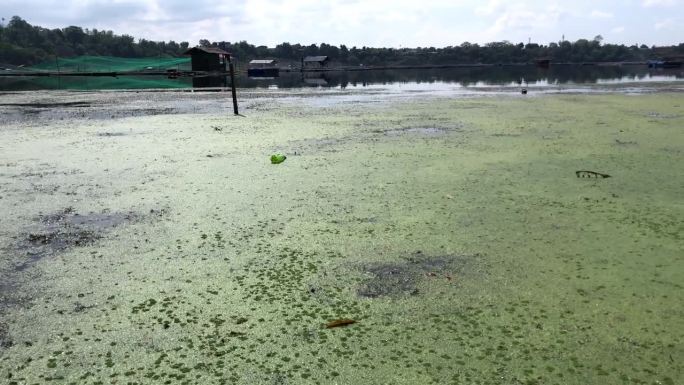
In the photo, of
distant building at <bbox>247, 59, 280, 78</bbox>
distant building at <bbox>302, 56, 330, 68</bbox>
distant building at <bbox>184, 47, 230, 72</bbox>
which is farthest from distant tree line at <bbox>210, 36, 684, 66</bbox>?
distant building at <bbox>184, 47, 230, 72</bbox>

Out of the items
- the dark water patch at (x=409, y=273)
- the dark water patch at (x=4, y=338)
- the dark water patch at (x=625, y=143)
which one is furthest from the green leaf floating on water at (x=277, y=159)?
the dark water patch at (x=625, y=143)

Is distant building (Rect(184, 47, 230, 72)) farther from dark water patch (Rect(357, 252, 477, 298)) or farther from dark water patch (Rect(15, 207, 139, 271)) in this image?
dark water patch (Rect(357, 252, 477, 298))

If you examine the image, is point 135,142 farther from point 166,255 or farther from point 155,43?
point 155,43

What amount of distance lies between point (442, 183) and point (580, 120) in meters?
4.67

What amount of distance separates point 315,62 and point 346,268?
47.1m

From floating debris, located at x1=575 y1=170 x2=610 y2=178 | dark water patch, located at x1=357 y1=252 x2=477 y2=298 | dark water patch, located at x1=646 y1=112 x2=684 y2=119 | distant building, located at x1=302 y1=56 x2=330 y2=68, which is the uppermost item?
distant building, located at x1=302 y1=56 x2=330 y2=68

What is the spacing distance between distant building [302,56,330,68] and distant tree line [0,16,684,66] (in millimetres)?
8751

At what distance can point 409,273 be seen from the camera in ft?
6.98

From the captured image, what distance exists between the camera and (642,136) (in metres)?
5.50

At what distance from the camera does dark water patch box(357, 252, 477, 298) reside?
6.46ft

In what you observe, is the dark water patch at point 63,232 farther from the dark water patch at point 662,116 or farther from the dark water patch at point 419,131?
the dark water patch at point 662,116

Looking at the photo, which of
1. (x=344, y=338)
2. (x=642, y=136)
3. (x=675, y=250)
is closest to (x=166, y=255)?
(x=344, y=338)

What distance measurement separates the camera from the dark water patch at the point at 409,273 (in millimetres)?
1969

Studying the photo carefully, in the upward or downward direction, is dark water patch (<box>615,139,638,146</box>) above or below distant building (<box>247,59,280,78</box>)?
below
